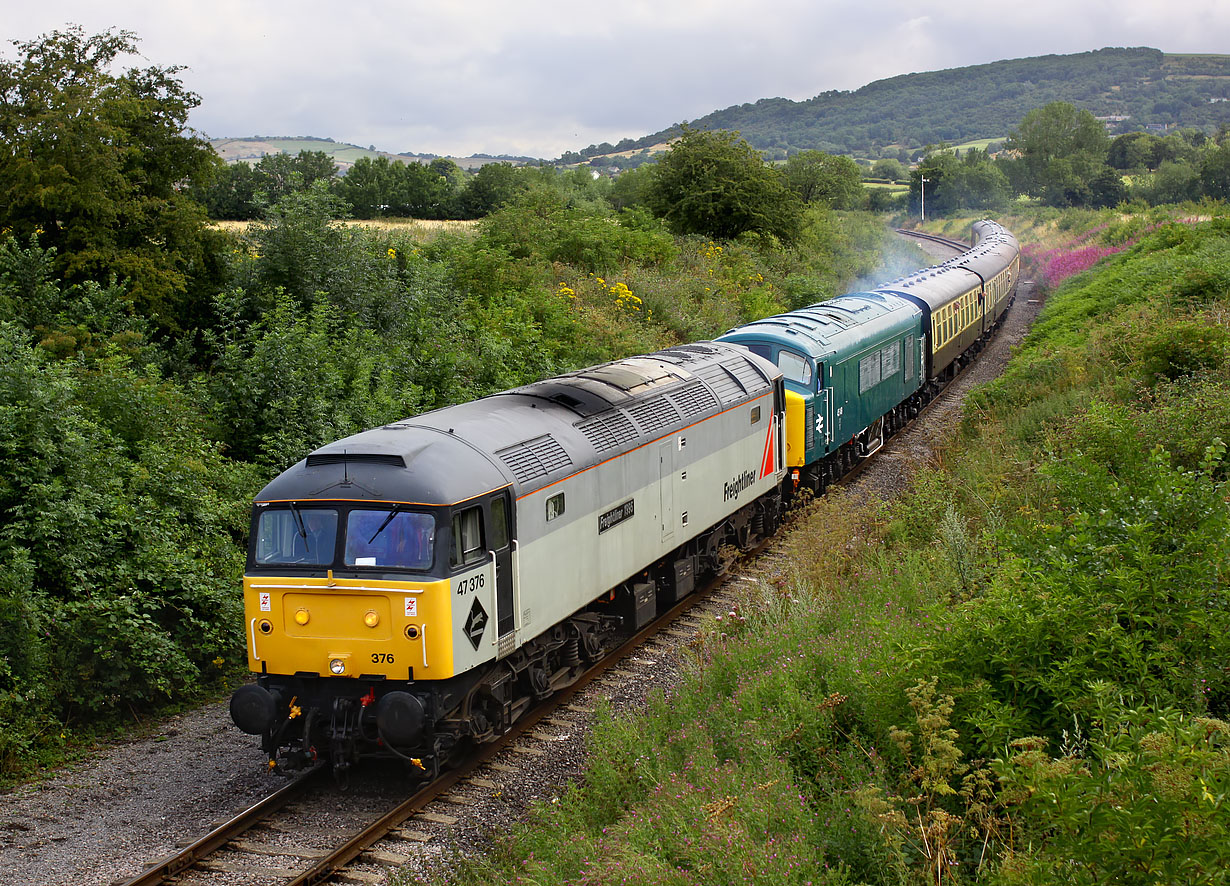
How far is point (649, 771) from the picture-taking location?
8.23 meters

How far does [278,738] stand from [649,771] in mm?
3452

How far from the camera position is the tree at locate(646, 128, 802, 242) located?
3825 centimetres

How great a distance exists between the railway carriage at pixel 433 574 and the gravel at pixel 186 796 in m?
0.44

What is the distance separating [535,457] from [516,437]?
0.29 m

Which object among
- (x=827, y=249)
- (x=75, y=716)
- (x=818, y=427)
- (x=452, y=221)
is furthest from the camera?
(x=827, y=249)

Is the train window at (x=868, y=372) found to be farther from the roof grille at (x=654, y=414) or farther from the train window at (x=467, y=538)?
the train window at (x=467, y=538)

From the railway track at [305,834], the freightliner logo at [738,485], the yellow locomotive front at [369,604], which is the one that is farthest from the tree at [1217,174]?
the yellow locomotive front at [369,604]

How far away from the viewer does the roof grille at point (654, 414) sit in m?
12.4

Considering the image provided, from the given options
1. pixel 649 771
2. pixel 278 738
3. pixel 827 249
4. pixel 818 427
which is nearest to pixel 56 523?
pixel 278 738

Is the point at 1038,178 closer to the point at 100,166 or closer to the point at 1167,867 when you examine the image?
the point at 100,166

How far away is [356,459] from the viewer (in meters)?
9.34

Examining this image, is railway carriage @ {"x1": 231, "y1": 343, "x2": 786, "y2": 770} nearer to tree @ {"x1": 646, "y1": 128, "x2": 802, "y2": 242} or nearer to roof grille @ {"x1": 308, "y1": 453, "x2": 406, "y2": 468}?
roof grille @ {"x1": 308, "y1": 453, "x2": 406, "y2": 468}

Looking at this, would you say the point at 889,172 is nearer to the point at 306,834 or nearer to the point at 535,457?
the point at 535,457

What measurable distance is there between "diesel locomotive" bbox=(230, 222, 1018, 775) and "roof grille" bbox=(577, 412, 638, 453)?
1.1 inches
